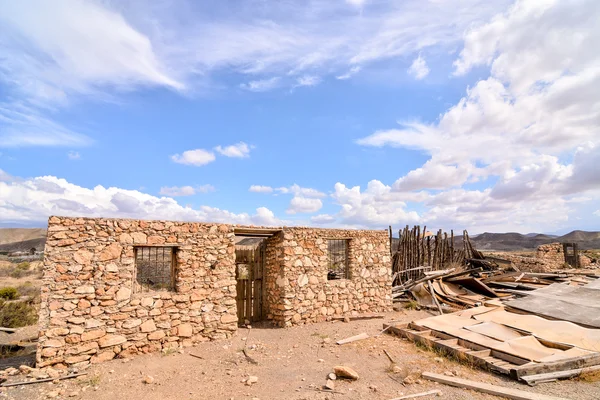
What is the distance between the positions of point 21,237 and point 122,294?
175 ft

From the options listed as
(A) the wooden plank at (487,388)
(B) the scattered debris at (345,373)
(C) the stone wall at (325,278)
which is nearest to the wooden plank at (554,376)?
(A) the wooden plank at (487,388)

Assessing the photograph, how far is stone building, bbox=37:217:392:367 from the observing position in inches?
277

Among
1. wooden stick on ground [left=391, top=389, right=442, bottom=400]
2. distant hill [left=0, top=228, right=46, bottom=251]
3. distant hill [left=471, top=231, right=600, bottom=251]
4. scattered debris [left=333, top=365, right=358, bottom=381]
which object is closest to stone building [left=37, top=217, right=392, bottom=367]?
scattered debris [left=333, top=365, right=358, bottom=381]

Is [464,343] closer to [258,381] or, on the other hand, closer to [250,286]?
[258,381]

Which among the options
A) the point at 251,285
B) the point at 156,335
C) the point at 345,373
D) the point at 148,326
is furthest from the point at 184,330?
the point at 345,373

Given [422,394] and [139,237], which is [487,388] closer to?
[422,394]

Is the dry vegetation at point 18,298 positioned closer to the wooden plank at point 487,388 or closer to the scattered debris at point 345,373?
the scattered debris at point 345,373

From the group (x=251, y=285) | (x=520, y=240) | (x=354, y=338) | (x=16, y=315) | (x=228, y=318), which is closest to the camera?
(x=354, y=338)

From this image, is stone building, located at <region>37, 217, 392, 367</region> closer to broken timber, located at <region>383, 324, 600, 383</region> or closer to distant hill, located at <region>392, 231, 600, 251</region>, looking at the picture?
broken timber, located at <region>383, 324, 600, 383</region>

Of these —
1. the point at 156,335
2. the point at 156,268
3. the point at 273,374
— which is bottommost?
the point at 273,374

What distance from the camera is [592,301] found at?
33.9 ft

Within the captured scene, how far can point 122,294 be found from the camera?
7.51 meters

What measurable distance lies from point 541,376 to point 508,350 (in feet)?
2.82

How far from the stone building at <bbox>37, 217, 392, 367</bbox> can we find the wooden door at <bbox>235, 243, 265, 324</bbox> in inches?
1.1
